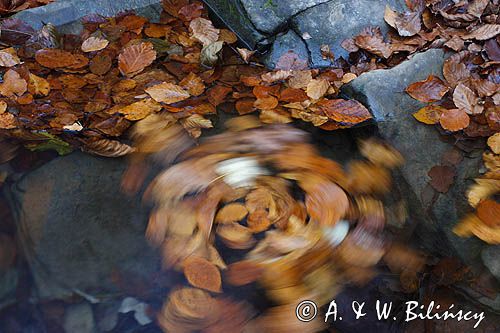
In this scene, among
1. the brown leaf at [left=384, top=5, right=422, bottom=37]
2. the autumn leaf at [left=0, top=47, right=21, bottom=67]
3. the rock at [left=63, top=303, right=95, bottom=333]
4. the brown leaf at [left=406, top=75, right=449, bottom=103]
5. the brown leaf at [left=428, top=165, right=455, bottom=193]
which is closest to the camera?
the rock at [left=63, top=303, right=95, bottom=333]

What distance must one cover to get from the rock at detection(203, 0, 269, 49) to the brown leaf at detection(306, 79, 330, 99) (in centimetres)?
54

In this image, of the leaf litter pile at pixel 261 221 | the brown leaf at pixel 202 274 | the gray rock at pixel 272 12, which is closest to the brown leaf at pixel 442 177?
the leaf litter pile at pixel 261 221

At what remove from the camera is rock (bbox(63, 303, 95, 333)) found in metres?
2.34

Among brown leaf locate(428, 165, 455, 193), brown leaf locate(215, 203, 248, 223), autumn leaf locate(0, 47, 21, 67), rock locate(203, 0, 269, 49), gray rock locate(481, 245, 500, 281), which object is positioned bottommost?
brown leaf locate(215, 203, 248, 223)

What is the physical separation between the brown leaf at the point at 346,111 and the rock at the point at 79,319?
173cm

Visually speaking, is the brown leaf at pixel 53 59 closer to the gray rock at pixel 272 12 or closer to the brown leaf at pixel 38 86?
the brown leaf at pixel 38 86

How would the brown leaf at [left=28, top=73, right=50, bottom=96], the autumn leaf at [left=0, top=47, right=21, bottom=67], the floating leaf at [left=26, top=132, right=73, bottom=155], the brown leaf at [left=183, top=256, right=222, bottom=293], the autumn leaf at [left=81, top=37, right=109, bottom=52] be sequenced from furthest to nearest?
1. the autumn leaf at [left=81, top=37, right=109, bottom=52]
2. the autumn leaf at [left=0, top=47, right=21, bottom=67]
3. the brown leaf at [left=28, top=73, right=50, bottom=96]
4. the floating leaf at [left=26, top=132, right=73, bottom=155]
5. the brown leaf at [left=183, top=256, right=222, bottom=293]

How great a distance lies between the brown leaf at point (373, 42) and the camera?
134 inches

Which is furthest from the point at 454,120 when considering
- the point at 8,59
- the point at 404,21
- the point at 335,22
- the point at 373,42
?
the point at 8,59

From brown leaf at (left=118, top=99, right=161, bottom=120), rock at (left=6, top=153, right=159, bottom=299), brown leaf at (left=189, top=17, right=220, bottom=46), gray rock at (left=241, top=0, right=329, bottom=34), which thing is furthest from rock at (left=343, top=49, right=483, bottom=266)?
rock at (left=6, top=153, right=159, bottom=299)

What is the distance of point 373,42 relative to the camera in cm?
343

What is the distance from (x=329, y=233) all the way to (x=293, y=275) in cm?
30

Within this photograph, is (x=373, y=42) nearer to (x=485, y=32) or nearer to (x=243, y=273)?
(x=485, y=32)

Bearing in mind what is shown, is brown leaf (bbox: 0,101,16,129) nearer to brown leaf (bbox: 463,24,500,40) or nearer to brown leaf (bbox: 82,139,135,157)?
brown leaf (bbox: 82,139,135,157)
